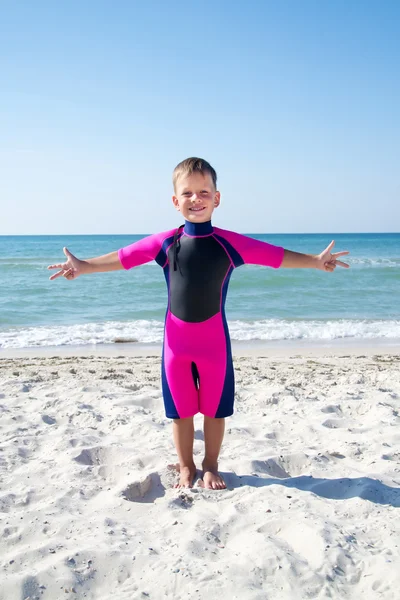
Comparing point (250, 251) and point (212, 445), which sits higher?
point (250, 251)

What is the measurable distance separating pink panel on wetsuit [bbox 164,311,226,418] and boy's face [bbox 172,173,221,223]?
61cm

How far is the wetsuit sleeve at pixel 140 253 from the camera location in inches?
126

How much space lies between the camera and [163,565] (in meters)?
2.25

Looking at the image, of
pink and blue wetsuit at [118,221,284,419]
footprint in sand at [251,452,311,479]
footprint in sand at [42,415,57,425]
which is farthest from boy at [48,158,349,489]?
footprint in sand at [42,415,57,425]

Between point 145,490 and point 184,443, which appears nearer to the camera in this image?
point 145,490

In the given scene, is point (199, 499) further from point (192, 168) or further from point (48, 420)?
point (192, 168)

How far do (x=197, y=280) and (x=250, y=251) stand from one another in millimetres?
373

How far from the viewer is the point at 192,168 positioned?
3061mm

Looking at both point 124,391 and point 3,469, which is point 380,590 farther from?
point 124,391

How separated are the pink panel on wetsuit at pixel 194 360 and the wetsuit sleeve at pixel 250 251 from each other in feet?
1.25

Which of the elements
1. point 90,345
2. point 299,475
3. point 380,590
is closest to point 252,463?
point 299,475

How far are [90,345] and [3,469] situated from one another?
19.9 ft

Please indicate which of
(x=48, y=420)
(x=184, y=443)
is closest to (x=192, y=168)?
(x=184, y=443)

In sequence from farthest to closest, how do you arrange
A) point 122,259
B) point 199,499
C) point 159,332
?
point 159,332
point 122,259
point 199,499
